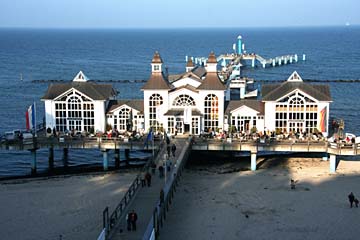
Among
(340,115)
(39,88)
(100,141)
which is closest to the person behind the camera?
(100,141)

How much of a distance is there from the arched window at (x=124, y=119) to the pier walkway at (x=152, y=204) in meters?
8.19

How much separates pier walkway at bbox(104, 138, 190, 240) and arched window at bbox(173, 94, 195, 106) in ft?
24.2

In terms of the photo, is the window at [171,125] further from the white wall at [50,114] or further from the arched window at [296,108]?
the white wall at [50,114]

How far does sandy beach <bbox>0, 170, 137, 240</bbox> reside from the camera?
107 ft

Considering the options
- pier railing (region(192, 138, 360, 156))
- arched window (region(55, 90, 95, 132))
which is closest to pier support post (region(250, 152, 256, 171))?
pier railing (region(192, 138, 360, 156))

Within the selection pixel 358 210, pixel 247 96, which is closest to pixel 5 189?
pixel 358 210

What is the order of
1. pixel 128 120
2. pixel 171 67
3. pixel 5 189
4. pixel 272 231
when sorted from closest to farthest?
pixel 272 231 < pixel 5 189 < pixel 128 120 < pixel 171 67

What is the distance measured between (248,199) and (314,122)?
13200mm

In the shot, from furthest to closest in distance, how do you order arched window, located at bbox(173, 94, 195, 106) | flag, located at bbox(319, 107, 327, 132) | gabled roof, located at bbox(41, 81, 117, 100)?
gabled roof, located at bbox(41, 81, 117, 100)
arched window, located at bbox(173, 94, 195, 106)
flag, located at bbox(319, 107, 327, 132)

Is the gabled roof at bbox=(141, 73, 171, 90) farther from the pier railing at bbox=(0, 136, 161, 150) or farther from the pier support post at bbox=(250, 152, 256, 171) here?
the pier support post at bbox=(250, 152, 256, 171)

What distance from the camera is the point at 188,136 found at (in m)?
47.9

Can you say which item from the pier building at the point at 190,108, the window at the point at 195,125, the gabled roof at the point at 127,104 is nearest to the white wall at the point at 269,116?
the pier building at the point at 190,108

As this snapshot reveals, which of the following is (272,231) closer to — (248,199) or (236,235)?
(236,235)

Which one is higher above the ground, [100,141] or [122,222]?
[100,141]
